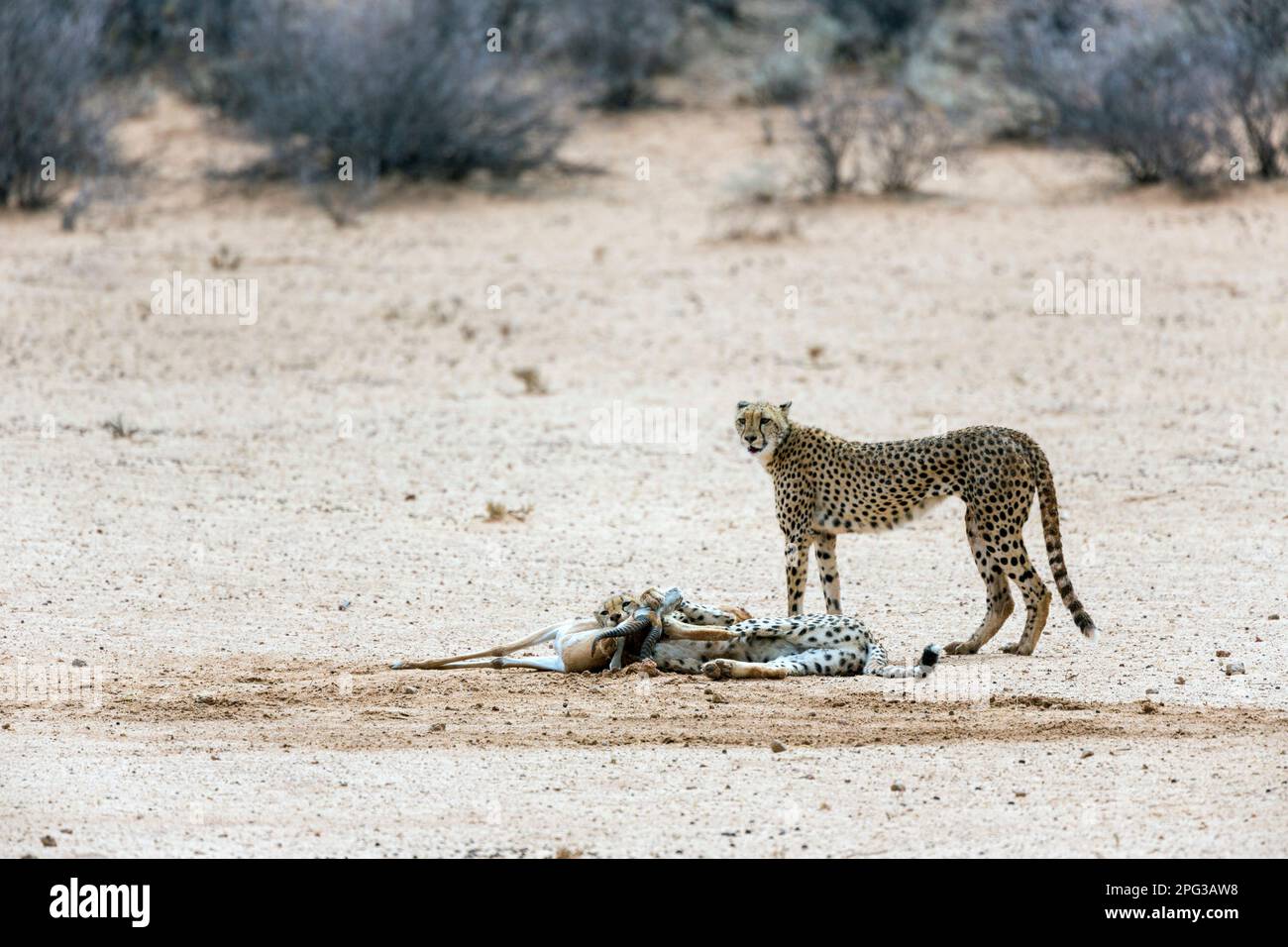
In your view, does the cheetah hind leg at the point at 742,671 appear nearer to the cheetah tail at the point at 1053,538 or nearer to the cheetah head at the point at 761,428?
the cheetah tail at the point at 1053,538

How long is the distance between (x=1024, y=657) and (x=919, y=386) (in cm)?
703

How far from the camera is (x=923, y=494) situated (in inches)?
405

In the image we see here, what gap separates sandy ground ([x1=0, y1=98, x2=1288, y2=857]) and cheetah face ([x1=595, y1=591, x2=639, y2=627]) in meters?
0.49

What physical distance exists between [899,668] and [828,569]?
111cm

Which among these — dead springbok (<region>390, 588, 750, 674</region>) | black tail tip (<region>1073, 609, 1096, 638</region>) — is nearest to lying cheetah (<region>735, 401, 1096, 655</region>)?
black tail tip (<region>1073, 609, 1096, 638</region>)

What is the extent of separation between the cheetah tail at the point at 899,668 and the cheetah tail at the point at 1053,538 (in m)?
0.76

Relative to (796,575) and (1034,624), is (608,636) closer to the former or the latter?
(796,575)

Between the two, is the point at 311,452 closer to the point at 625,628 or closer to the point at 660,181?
the point at 625,628

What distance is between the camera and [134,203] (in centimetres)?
2305

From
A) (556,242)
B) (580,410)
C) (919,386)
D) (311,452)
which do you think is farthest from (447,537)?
(556,242)

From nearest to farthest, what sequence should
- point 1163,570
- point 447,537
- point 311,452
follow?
1. point 1163,570
2. point 447,537
3. point 311,452

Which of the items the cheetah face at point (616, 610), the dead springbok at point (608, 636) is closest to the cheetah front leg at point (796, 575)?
the dead springbok at point (608, 636)

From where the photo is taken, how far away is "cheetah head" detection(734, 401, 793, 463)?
10.7 metres

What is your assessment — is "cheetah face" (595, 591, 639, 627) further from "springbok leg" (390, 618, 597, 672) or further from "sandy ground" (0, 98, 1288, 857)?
"sandy ground" (0, 98, 1288, 857)
